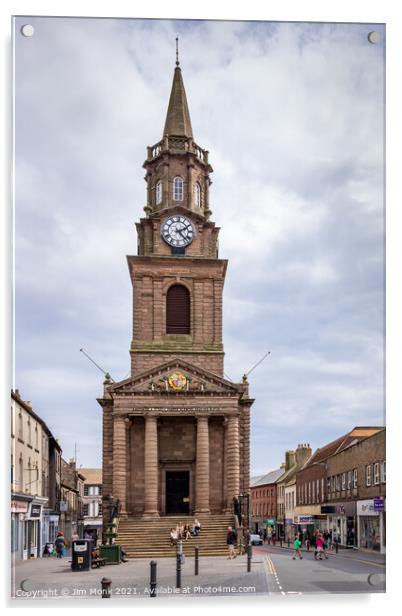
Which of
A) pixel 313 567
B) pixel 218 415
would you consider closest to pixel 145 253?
pixel 218 415

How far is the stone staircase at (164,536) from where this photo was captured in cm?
3741

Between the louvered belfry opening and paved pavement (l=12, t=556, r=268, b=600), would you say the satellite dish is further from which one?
the louvered belfry opening

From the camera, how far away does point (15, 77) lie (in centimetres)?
1928

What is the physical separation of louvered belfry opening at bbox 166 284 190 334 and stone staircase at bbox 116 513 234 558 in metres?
12.1

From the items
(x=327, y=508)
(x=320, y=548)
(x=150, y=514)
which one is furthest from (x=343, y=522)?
(x=150, y=514)

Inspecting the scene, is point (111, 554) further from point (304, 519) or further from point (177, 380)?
point (304, 519)

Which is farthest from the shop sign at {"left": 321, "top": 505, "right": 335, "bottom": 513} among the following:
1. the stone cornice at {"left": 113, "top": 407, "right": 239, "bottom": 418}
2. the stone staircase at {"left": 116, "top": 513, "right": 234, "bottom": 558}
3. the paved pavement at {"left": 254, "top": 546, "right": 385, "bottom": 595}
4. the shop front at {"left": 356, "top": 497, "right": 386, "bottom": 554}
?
the stone cornice at {"left": 113, "top": 407, "right": 239, "bottom": 418}

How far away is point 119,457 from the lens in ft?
149

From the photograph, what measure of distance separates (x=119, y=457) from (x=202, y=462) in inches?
186

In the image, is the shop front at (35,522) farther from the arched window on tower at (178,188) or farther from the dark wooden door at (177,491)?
the arched window on tower at (178,188)

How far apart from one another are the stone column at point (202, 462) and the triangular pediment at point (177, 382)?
1.82 m

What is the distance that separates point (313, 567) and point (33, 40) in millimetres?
16669

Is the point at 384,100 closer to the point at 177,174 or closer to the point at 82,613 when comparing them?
the point at 82,613

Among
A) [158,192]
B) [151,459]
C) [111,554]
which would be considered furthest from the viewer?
[158,192]
